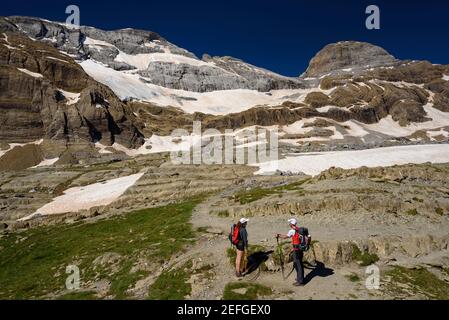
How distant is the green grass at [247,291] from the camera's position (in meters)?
20.4

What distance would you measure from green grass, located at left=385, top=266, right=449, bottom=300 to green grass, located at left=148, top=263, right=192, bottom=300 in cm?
1141

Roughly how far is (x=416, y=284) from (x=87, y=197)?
6314 cm

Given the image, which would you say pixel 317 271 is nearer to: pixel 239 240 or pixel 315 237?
pixel 239 240

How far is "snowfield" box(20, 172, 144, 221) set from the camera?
6775 centimetres

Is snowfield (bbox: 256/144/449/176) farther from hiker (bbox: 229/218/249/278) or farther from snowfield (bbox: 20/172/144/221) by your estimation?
→ hiker (bbox: 229/218/249/278)

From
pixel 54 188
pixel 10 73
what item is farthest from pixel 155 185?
pixel 10 73

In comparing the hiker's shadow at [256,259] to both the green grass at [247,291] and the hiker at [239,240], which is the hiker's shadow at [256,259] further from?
the green grass at [247,291]

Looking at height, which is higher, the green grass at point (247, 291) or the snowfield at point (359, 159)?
the snowfield at point (359, 159)

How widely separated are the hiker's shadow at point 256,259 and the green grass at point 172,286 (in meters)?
3.85

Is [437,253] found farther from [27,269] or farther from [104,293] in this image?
[27,269]

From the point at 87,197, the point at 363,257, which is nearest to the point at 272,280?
the point at 363,257

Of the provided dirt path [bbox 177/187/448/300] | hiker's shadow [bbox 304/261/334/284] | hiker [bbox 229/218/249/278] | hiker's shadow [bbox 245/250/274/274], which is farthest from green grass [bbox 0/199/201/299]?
hiker's shadow [bbox 304/261/334/284]

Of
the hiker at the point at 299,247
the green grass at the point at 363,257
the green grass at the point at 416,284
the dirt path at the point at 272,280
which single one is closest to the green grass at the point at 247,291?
the dirt path at the point at 272,280

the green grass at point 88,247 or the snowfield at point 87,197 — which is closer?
the green grass at point 88,247
